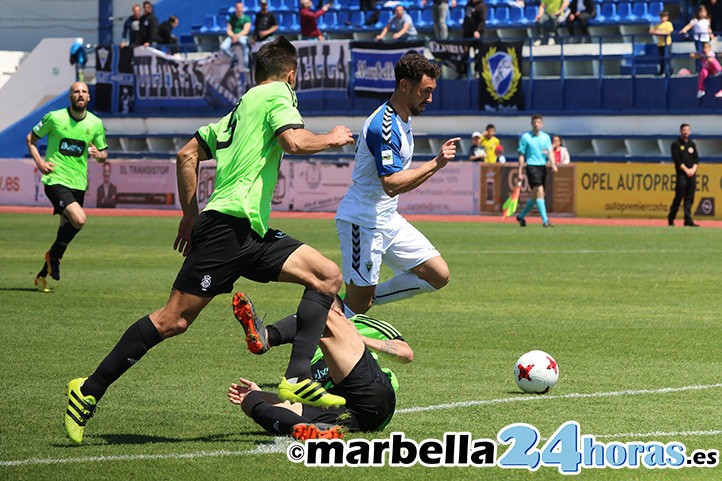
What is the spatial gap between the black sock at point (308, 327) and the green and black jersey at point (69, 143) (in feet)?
31.5

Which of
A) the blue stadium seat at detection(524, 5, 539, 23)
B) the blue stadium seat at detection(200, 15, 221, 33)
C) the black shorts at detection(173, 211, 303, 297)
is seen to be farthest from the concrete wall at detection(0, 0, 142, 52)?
the black shorts at detection(173, 211, 303, 297)

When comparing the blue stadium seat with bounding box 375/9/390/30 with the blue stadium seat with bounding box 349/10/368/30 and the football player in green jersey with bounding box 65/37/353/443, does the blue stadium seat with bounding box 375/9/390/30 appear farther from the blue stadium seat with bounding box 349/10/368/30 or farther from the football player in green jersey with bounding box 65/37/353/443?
the football player in green jersey with bounding box 65/37/353/443

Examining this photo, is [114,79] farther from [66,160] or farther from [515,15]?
[66,160]

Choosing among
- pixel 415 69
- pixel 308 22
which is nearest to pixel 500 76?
pixel 308 22

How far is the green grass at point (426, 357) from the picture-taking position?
22.5 feet

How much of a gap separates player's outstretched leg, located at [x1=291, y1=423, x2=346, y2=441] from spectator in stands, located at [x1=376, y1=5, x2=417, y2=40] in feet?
107

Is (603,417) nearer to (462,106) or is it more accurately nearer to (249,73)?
(462,106)

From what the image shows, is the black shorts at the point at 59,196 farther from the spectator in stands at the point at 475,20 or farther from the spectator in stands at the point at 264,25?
the spectator in stands at the point at 264,25

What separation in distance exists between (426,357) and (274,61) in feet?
12.2

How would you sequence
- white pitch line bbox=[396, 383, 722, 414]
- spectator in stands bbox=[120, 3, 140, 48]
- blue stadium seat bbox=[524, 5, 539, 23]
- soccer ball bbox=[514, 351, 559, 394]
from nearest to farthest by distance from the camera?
1. white pitch line bbox=[396, 383, 722, 414]
2. soccer ball bbox=[514, 351, 559, 394]
3. blue stadium seat bbox=[524, 5, 539, 23]
4. spectator in stands bbox=[120, 3, 140, 48]

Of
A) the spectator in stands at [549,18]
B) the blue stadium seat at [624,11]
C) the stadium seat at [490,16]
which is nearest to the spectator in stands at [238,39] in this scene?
the stadium seat at [490,16]

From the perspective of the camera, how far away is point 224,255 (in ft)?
23.8

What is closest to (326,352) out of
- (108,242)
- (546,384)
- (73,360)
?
(546,384)

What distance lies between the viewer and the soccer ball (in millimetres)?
8688
